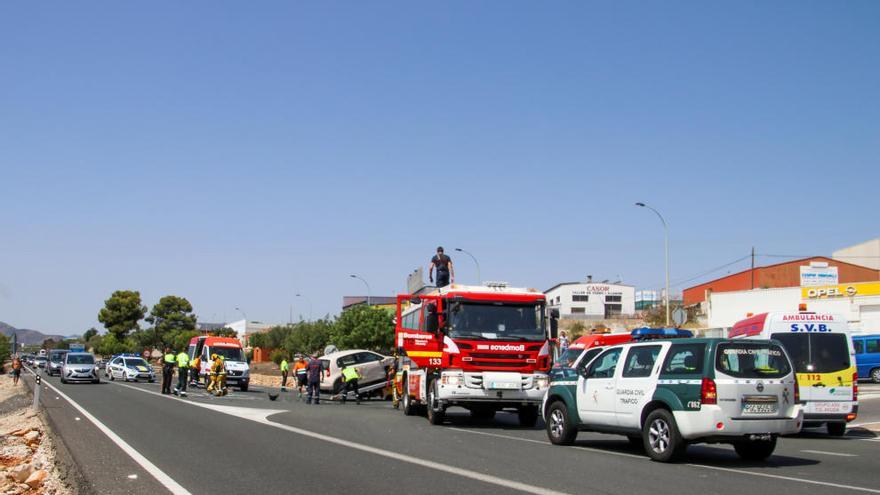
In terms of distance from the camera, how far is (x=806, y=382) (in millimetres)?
17641

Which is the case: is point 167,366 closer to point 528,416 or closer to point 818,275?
point 528,416

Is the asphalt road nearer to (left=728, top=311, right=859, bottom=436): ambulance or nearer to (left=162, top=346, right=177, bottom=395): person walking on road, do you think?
(left=728, top=311, right=859, bottom=436): ambulance

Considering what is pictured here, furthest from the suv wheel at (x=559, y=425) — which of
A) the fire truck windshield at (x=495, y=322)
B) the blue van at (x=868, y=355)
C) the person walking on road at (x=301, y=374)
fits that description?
the blue van at (x=868, y=355)

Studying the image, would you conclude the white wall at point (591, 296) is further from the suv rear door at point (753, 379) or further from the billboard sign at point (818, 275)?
the suv rear door at point (753, 379)

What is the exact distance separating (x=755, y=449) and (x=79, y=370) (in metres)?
38.9

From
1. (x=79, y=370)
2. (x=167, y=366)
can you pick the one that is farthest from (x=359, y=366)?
(x=79, y=370)

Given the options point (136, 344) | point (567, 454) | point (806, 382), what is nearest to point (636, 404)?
point (567, 454)

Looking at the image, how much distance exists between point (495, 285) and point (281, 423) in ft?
19.0

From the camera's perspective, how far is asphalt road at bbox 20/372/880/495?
10.3 m

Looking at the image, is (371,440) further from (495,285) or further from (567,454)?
(495,285)

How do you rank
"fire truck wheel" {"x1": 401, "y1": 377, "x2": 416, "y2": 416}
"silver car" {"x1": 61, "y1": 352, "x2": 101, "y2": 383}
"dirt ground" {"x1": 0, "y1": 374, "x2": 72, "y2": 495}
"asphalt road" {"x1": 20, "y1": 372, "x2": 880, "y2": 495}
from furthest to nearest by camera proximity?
"silver car" {"x1": 61, "y1": 352, "x2": 101, "y2": 383}, "fire truck wheel" {"x1": 401, "y1": 377, "x2": 416, "y2": 416}, "dirt ground" {"x1": 0, "y1": 374, "x2": 72, "y2": 495}, "asphalt road" {"x1": 20, "y1": 372, "x2": 880, "y2": 495}

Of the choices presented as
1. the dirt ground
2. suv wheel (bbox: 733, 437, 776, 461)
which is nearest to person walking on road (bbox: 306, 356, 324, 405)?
the dirt ground

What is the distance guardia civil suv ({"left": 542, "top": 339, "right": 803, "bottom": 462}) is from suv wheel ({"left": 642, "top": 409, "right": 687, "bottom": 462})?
1 cm

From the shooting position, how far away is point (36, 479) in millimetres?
11047
